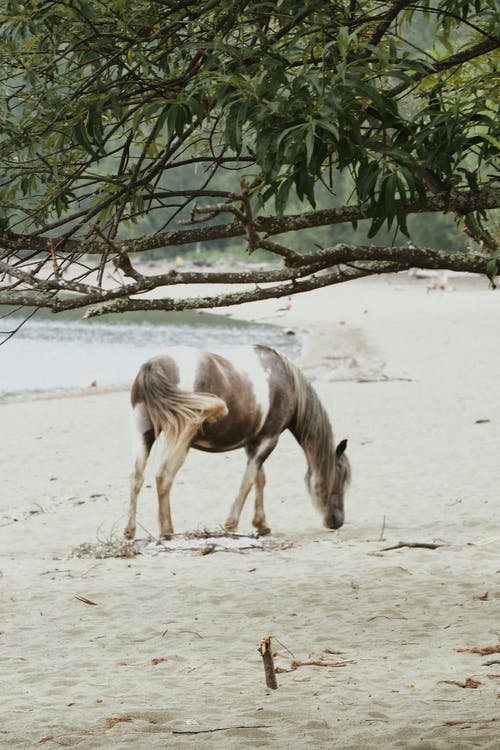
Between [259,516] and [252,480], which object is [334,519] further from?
[252,480]

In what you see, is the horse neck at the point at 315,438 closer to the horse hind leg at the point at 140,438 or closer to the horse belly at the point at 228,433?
the horse belly at the point at 228,433

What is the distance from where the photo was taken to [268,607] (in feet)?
24.0

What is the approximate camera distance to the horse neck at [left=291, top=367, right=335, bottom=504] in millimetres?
9797

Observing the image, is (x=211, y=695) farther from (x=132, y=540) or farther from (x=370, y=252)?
(x=132, y=540)

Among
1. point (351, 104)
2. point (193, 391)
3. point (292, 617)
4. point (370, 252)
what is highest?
point (351, 104)

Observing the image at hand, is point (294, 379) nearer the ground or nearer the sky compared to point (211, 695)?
nearer the sky

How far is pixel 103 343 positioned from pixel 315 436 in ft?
109

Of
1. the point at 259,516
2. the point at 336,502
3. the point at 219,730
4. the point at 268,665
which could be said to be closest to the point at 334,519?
the point at 336,502

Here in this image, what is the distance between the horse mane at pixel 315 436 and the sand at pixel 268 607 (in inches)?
20.3

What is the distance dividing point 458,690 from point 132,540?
15.5 feet

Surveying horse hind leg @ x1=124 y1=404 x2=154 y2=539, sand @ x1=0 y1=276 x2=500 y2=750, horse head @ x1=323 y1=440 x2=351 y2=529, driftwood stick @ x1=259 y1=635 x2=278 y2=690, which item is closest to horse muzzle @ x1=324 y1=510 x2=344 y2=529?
horse head @ x1=323 y1=440 x2=351 y2=529

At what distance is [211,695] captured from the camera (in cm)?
547

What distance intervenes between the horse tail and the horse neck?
0.94 m

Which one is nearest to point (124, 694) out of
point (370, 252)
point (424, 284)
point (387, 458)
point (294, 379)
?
point (370, 252)
